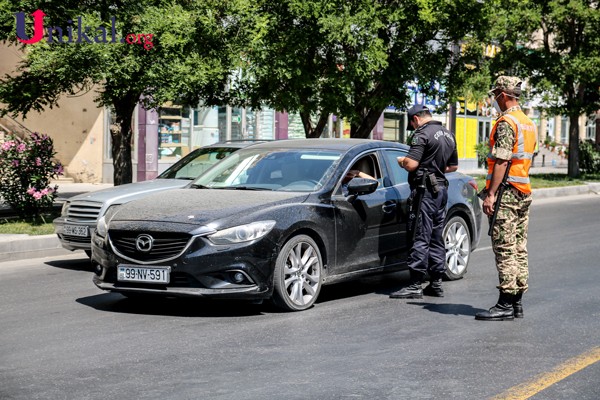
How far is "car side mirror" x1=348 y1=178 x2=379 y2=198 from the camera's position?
9227 mm

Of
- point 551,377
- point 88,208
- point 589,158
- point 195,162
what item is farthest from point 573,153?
point 551,377

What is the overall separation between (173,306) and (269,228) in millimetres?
1302

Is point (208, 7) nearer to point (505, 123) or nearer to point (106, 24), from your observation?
point (106, 24)

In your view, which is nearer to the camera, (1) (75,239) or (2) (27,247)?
(1) (75,239)

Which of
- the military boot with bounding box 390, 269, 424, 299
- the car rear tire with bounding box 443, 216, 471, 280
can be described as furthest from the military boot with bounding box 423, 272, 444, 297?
the car rear tire with bounding box 443, 216, 471, 280

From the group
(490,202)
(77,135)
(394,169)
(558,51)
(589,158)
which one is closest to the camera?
(490,202)

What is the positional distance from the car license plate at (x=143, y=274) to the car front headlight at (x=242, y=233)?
0.49 metres

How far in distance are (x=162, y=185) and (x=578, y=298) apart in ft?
18.1

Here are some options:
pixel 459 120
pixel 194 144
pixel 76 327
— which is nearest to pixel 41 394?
pixel 76 327

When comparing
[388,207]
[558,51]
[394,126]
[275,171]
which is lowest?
[388,207]

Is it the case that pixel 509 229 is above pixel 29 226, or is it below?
above

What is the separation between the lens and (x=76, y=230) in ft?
39.5

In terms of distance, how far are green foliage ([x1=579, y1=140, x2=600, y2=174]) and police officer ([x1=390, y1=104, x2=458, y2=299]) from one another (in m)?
32.5

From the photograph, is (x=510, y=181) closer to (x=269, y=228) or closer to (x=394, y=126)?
(x=269, y=228)
